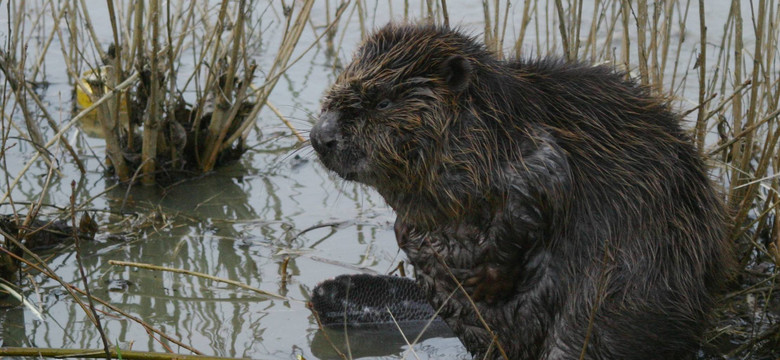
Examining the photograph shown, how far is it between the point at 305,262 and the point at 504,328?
1.15 metres

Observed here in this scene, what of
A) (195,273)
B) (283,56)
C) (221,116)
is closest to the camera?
(195,273)

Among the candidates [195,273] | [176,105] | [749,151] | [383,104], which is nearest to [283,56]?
[176,105]

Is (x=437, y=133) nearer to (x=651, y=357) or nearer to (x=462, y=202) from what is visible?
(x=462, y=202)

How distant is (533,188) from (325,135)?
0.54m

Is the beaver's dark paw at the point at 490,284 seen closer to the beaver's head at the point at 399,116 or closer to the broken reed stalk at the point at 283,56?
the beaver's head at the point at 399,116

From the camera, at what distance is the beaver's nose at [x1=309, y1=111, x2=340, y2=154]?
2666 millimetres

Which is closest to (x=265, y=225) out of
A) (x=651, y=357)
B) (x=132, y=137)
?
(x=132, y=137)

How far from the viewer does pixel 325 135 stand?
2670 mm

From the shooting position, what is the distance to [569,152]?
8.93ft

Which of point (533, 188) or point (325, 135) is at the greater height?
point (325, 135)

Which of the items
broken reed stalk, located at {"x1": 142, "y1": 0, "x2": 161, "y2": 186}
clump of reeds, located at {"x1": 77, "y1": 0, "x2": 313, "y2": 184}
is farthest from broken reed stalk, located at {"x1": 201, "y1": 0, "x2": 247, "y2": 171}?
broken reed stalk, located at {"x1": 142, "y1": 0, "x2": 161, "y2": 186}

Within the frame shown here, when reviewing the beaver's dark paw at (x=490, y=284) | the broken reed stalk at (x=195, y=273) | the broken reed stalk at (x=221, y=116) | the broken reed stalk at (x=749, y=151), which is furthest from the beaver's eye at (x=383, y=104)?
the broken reed stalk at (x=221, y=116)

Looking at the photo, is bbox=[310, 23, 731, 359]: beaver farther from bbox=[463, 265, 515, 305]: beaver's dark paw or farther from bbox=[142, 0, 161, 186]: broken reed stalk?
bbox=[142, 0, 161, 186]: broken reed stalk

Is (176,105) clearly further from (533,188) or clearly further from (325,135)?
(533,188)
